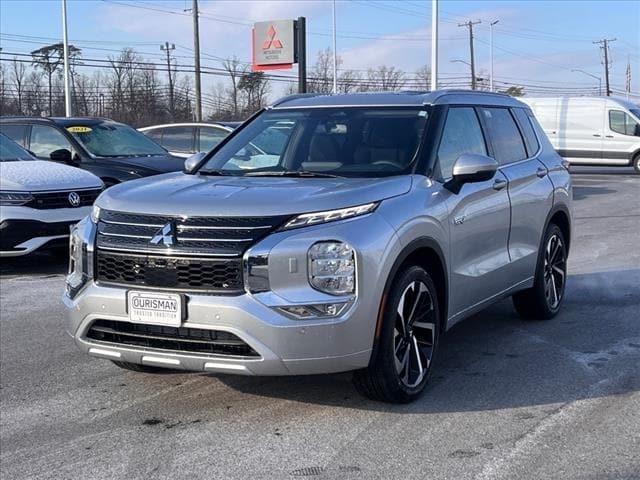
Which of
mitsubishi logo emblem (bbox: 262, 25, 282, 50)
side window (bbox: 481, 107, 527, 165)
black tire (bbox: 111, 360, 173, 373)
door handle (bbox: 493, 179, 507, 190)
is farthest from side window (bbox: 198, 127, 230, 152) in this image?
mitsubishi logo emblem (bbox: 262, 25, 282, 50)

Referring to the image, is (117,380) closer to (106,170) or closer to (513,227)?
(513,227)

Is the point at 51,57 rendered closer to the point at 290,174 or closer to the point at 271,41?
the point at 271,41

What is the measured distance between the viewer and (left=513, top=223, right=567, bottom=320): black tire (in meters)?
6.78

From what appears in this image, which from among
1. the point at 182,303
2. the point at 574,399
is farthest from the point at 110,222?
the point at 574,399

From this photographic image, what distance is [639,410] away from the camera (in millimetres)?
4750

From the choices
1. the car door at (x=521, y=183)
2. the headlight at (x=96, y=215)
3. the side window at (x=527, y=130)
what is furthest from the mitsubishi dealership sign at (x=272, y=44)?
the headlight at (x=96, y=215)

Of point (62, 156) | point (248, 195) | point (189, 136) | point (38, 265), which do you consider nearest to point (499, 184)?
point (248, 195)

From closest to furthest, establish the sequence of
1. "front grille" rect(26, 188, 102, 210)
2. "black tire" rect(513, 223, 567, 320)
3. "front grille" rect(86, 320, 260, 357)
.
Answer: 1. "front grille" rect(86, 320, 260, 357)
2. "black tire" rect(513, 223, 567, 320)
3. "front grille" rect(26, 188, 102, 210)

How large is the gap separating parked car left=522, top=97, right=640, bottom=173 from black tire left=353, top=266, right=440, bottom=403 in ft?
72.3

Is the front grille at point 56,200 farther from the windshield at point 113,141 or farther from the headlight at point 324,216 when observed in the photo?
the headlight at point 324,216

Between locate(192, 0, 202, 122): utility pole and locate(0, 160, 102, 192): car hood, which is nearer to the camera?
locate(0, 160, 102, 192): car hood

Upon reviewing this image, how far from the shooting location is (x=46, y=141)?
40.4 ft

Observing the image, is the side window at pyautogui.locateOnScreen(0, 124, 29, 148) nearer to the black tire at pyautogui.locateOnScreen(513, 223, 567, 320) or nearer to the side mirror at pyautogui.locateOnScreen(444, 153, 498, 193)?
the black tire at pyautogui.locateOnScreen(513, 223, 567, 320)

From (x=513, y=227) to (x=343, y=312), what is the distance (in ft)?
7.74
